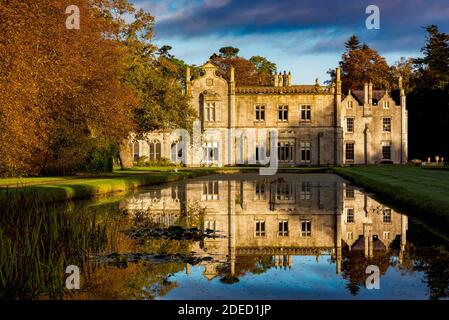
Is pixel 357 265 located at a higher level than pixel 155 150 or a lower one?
lower

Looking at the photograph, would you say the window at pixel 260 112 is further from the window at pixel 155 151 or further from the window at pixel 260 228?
the window at pixel 260 228

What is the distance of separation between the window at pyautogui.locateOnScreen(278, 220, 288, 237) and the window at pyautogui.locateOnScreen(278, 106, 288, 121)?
4019 centimetres

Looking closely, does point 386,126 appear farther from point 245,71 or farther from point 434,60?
point 245,71

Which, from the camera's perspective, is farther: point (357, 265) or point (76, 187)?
point (76, 187)

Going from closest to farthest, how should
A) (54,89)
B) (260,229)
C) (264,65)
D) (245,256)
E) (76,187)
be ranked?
(245,256)
(260,229)
(54,89)
(76,187)
(264,65)

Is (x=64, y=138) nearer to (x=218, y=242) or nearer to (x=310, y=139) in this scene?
(x=218, y=242)

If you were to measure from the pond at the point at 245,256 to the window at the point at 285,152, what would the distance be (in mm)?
36900

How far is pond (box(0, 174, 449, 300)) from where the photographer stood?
6.55m

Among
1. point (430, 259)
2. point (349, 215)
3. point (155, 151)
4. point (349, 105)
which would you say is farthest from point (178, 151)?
point (430, 259)

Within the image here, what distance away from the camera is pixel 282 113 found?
172 feet

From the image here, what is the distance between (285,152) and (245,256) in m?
43.9

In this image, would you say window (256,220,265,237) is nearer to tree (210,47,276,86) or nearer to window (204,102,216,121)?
window (204,102,216,121)

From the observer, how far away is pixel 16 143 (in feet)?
48.5

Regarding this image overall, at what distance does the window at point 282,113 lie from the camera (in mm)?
52500
